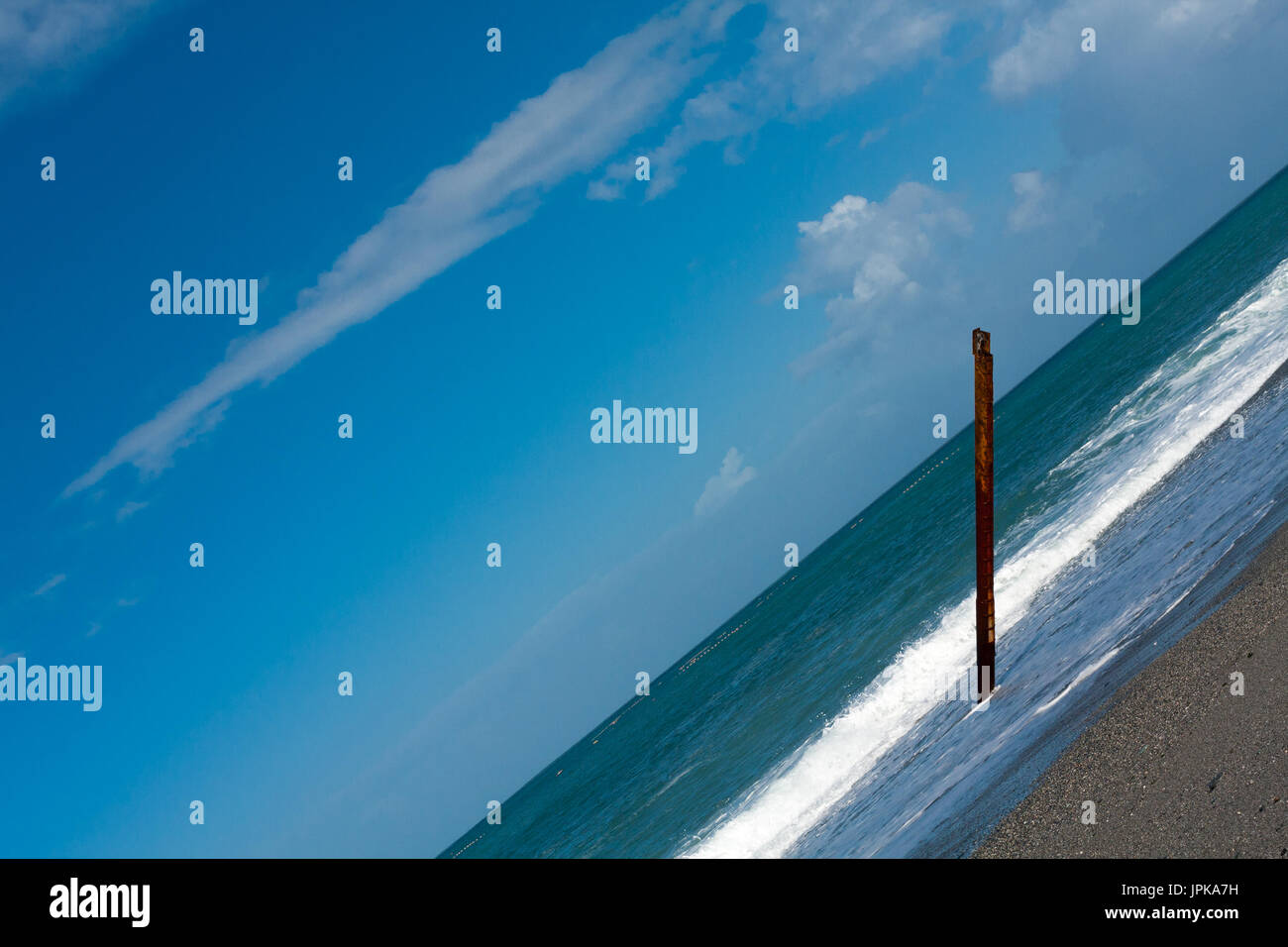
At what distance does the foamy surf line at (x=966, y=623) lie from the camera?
1925 centimetres

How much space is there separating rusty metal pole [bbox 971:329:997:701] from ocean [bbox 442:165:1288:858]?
0.52m

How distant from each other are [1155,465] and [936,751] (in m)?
13.2

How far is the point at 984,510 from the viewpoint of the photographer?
16.2 meters

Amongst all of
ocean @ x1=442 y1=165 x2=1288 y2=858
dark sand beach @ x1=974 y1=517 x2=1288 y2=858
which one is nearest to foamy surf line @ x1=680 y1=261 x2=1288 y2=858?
ocean @ x1=442 y1=165 x2=1288 y2=858

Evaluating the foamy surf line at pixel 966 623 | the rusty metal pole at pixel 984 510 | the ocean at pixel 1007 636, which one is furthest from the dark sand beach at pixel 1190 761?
the foamy surf line at pixel 966 623

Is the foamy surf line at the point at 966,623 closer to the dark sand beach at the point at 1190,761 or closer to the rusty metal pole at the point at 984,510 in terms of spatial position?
the rusty metal pole at the point at 984,510

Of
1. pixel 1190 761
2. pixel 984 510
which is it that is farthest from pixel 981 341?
pixel 1190 761

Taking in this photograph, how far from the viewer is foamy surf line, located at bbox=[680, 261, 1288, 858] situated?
19250mm

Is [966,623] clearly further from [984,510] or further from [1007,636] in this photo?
[984,510]

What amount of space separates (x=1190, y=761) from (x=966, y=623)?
18087 mm
